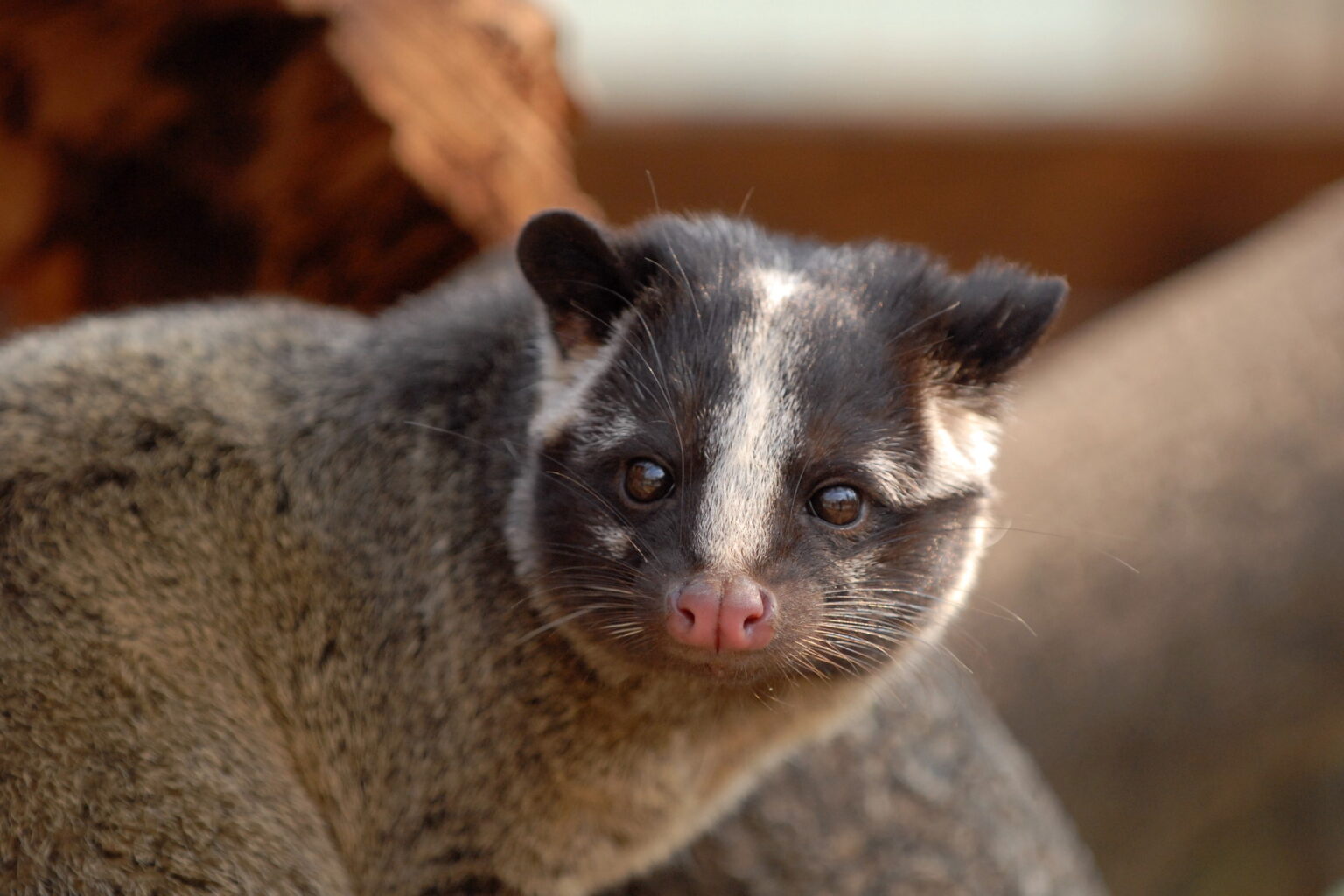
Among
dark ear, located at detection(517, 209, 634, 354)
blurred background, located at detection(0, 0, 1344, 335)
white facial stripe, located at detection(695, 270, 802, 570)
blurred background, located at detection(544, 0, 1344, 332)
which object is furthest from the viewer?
blurred background, located at detection(544, 0, 1344, 332)

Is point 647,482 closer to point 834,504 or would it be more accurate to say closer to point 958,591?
point 834,504

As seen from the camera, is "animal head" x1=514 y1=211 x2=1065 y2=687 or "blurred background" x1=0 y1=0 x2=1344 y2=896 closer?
"animal head" x1=514 y1=211 x2=1065 y2=687

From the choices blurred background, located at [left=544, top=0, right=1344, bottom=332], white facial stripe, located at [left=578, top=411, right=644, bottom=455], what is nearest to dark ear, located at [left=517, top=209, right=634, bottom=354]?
white facial stripe, located at [left=578, top=411, right=644, bottom=455]

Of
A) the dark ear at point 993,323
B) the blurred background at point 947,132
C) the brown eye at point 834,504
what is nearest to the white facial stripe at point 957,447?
the dark ear at point 993,323

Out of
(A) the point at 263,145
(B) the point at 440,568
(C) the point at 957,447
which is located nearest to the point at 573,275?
(B) the point at 440,568

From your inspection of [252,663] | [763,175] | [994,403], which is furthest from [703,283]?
[763,175]

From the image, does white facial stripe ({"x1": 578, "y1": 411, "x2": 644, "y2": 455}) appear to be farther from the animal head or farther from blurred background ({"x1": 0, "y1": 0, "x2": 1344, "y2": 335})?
blurred background ({"x1": 0, "y1": 0, "x2": 1344, "y2": 335})

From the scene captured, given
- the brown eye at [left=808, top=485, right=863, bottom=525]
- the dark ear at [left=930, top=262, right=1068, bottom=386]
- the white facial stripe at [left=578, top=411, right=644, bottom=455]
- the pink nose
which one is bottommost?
the pink nose

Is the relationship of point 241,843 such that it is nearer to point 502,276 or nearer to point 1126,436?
point 502,276
